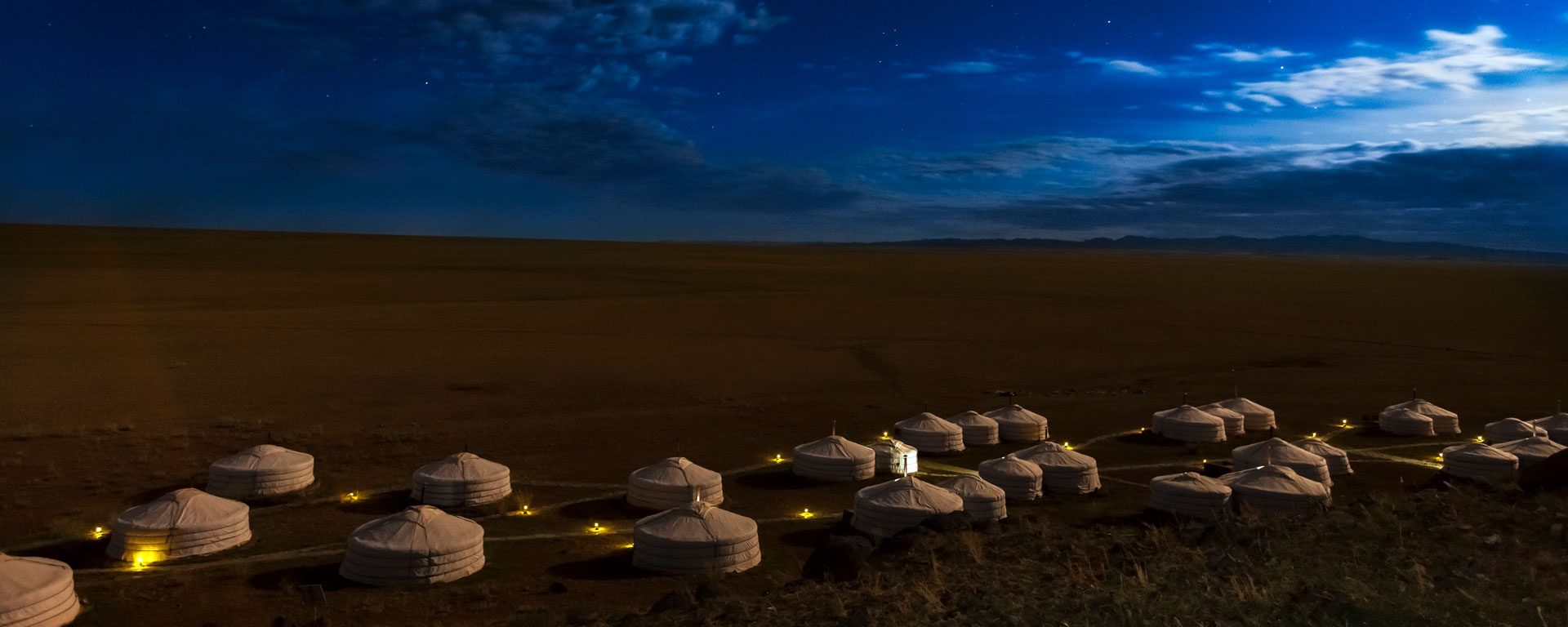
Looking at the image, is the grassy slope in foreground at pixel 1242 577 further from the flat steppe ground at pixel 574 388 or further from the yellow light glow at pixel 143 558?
the yellow light glow at pixel 143 558

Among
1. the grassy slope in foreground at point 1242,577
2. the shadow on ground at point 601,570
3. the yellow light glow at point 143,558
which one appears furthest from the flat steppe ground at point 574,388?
the grassy slope in foreground at point 1242,577

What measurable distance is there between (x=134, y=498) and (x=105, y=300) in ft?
177

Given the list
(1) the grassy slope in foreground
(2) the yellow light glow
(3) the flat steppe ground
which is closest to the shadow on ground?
(3) the flat steppe ground

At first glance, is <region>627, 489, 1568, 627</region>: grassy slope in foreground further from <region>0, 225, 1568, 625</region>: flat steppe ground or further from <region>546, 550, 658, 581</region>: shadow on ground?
<region>546, 550, 658, 581</region>: shadow on ground

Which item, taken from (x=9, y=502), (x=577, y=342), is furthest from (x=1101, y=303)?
(x=9, y=502)

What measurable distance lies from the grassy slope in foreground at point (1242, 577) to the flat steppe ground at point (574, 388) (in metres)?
4.06

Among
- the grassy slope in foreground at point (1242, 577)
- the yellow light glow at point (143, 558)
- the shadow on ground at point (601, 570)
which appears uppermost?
the grassy slope in foreground at point (1242, 577)

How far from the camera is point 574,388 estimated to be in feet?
127

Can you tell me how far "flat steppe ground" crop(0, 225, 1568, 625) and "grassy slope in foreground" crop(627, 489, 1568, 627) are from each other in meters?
4.06

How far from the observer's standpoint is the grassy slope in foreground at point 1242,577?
10344mm

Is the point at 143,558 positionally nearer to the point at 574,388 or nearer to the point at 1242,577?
the point at 1242,577

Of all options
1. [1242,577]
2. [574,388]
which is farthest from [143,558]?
[574,388]

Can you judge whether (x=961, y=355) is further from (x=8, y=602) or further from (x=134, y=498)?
(x=8, y=602)

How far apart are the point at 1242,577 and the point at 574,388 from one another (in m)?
29.6
